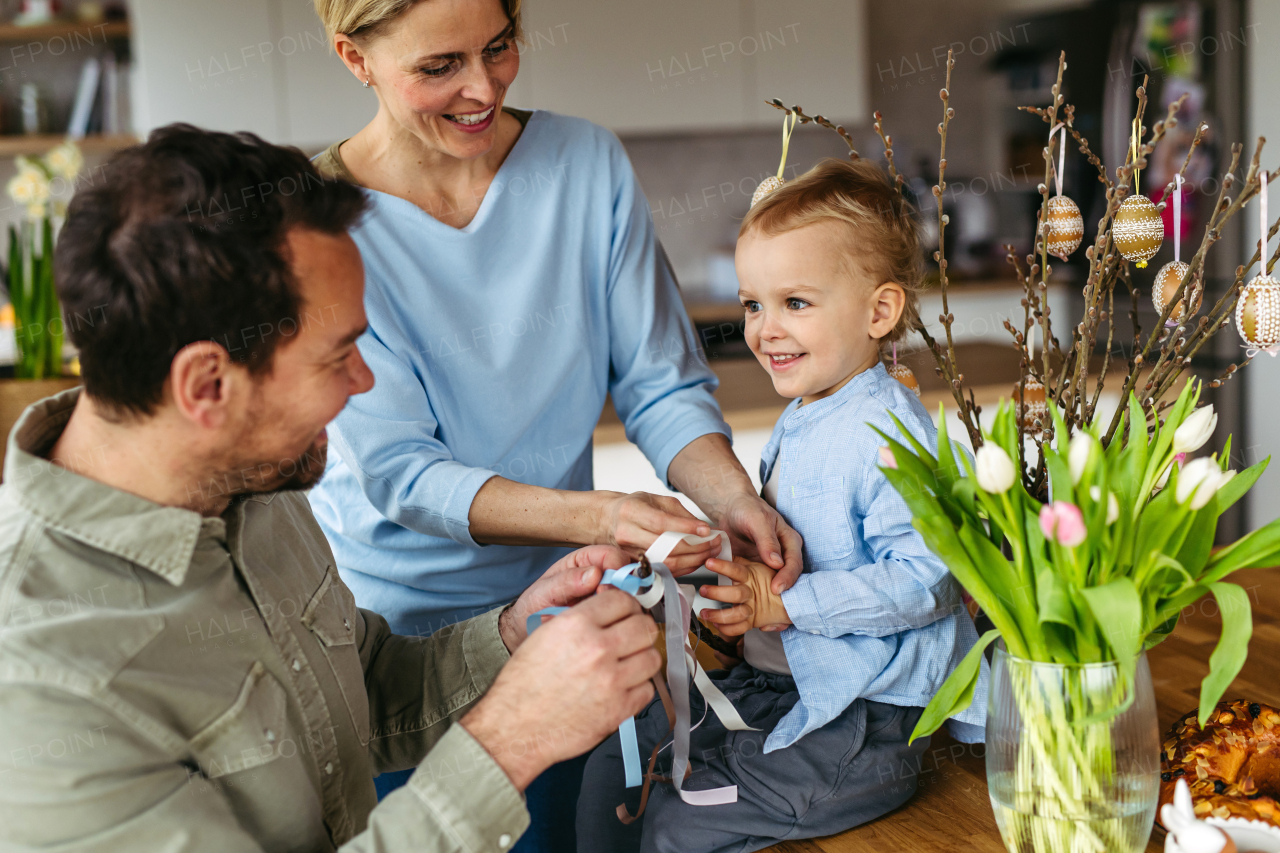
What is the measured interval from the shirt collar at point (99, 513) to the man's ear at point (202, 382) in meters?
0.08

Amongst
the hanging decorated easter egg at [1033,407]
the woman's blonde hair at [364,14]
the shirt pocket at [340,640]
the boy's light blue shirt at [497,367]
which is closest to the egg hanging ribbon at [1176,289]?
the hanging decorated easter egg at [1033,407]

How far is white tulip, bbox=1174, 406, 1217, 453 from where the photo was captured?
873mm

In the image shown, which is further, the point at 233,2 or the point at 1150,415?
the point at 233,2

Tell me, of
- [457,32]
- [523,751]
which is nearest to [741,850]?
[523,751]

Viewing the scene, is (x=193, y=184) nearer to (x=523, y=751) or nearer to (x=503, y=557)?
(x=523, y=751)

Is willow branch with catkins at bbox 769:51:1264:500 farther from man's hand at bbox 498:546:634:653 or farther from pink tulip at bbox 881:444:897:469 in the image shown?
man's hand at bbox 498:546:634:653

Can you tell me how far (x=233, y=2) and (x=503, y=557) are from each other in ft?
10.5

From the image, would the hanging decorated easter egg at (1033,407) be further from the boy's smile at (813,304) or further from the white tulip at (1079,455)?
the white tulip at (1079,455)

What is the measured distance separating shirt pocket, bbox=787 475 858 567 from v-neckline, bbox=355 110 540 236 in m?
0.56

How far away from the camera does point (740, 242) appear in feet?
4.45

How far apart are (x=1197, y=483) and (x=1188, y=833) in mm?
260

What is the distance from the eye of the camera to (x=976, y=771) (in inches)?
45.6

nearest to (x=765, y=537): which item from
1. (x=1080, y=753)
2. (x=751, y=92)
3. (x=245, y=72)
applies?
(x=1080, y=753)

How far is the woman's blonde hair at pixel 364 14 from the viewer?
124 centimetres
